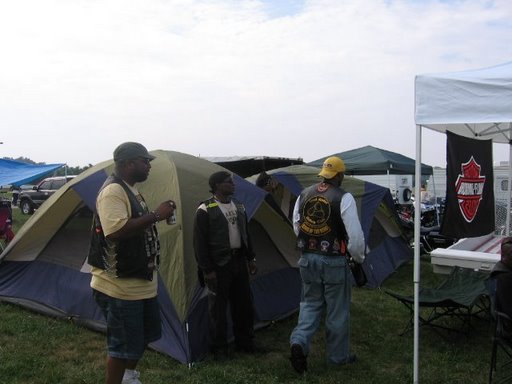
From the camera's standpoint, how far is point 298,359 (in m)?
3.88

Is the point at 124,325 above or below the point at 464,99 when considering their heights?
below

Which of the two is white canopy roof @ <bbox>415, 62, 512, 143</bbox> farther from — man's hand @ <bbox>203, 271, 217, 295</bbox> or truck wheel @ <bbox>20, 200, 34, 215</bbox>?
truck wheel @ <bbox>20, 200, 34, 215</bbox>

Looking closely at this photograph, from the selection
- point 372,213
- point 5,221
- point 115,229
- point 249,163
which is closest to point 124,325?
point 115,229

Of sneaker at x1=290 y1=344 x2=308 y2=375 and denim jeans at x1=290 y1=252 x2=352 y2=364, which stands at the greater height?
denim jeans at x1=290 y1=252 x2=352 y2=364

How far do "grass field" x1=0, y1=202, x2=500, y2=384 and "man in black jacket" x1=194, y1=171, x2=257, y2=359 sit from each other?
0.73 feet

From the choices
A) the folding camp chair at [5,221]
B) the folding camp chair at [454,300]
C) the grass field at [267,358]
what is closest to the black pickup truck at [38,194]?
the folding camp chair at [5,221]

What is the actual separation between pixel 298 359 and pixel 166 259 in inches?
56.4

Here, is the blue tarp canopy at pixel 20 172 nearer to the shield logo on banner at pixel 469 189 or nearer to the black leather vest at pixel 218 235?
the black leather vest at pixel 218 235

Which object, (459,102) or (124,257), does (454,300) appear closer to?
(459,102)

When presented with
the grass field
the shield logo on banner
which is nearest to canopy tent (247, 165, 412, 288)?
the grass field

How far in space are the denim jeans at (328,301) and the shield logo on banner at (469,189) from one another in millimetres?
1025

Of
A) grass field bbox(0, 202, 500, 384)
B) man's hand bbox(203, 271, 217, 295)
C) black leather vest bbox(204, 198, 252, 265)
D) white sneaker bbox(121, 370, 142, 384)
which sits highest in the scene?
black leather vest bbox(204, 198, 252, 265)

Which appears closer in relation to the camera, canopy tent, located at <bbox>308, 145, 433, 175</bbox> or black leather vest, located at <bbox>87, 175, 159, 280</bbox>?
black leather vest, located at <bbox>87, 175, 159, 280</bbox>

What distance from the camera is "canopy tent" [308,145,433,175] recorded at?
11914 millimetres
